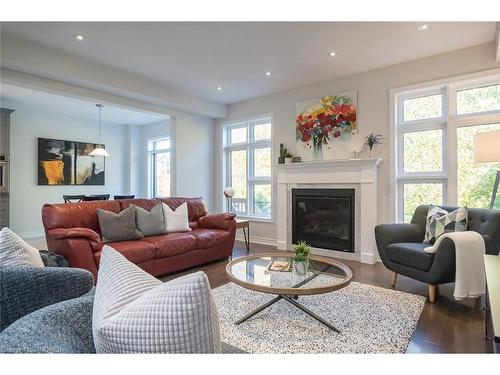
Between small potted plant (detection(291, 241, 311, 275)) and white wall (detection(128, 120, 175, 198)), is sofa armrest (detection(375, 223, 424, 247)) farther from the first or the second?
white wall (detection(128, 120, 175, 198))

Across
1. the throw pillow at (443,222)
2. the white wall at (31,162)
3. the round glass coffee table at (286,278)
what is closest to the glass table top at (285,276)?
the round glass coffee table at (286,278)

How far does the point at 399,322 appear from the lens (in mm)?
2180

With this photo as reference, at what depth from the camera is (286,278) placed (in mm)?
2234

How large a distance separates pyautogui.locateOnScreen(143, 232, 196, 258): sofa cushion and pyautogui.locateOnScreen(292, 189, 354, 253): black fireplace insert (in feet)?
6.40

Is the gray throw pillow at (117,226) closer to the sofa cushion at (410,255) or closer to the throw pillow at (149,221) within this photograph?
the throw pillow at (149,221)

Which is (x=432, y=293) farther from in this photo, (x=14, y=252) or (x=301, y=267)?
(x=14, y=252)

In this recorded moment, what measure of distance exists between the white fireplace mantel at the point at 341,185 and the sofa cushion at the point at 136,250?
7.88ft

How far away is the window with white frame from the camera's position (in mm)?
3445

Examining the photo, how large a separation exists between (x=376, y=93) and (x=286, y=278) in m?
3.17

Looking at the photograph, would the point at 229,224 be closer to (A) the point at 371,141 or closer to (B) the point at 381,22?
(A) the point at 371,141

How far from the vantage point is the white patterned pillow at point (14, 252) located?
4.17 feet

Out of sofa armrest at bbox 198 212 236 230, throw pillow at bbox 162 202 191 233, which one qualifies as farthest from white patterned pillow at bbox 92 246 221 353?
sofa armrest at bbox 198 212 236 230

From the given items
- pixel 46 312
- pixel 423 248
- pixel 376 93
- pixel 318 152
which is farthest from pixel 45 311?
pixel 376 93
